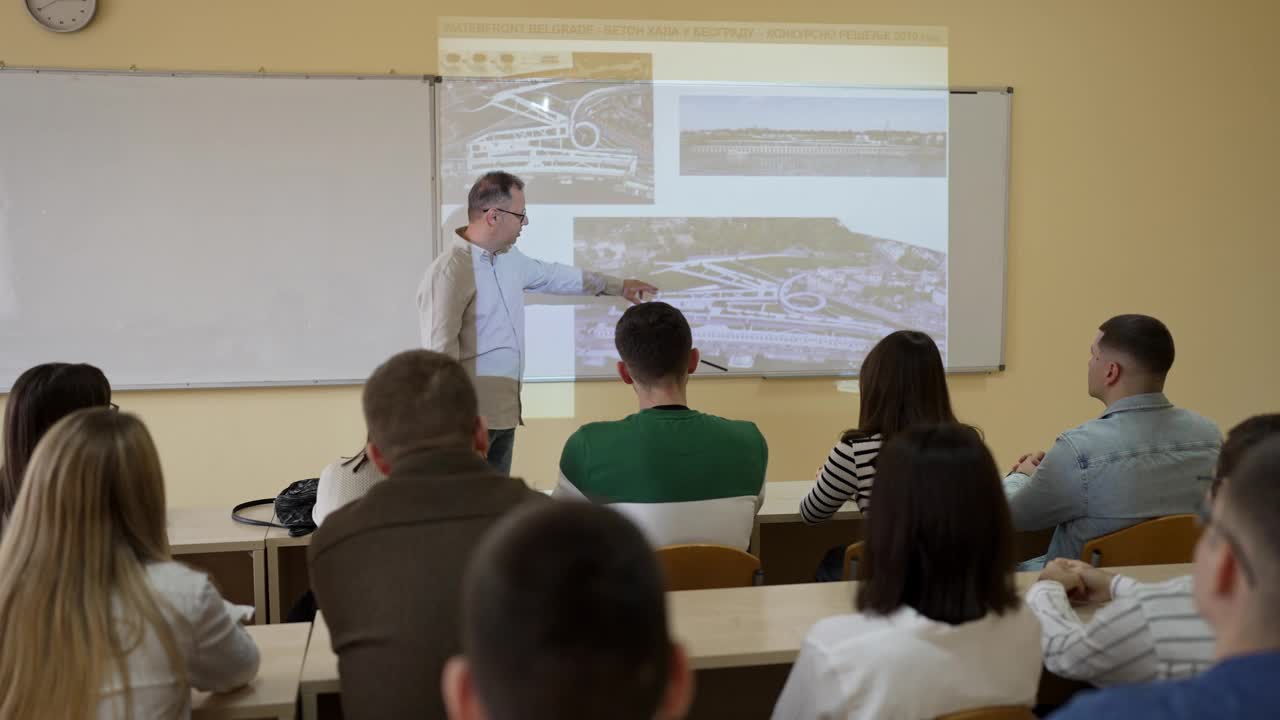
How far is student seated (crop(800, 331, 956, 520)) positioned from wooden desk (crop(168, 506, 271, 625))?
156cm

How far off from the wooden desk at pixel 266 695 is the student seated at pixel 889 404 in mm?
1379

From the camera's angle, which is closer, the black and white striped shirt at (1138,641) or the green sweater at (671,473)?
the black and white striped shirt at (1138,641)

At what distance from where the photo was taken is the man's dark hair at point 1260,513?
954 millimetres

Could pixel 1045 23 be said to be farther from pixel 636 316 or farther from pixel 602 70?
pixel 636 316

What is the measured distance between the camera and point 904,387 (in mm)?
2518

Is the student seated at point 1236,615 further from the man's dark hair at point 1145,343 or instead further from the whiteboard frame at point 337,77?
the whiteboard frame at point 337,77

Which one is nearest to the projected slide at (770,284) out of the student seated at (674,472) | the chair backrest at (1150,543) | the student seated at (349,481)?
the student seated at (674,472)

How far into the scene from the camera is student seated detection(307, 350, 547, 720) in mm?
1410

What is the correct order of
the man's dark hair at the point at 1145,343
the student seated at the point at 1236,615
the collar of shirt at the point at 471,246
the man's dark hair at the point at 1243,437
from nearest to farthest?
the student seated at the point at 1236,615, the man's dark hair at the point at 1243,437, the man's dark hair at the point at 1145,343, the collar of shirt at the point at 471,246

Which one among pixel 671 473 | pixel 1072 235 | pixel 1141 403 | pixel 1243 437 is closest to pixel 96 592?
pixel 671 473

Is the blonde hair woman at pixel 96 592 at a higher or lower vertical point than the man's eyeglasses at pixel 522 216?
lower

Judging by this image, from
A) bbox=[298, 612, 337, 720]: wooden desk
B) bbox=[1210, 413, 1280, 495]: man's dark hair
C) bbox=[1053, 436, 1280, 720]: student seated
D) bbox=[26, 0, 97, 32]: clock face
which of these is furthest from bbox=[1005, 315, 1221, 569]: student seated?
bbox=[26, 0, 97, 32]: clock face

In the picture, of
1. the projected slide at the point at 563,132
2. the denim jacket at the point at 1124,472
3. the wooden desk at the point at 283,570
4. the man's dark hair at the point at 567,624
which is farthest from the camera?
the projected slide at the point at 563,132

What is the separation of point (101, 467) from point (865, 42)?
12.7ft
